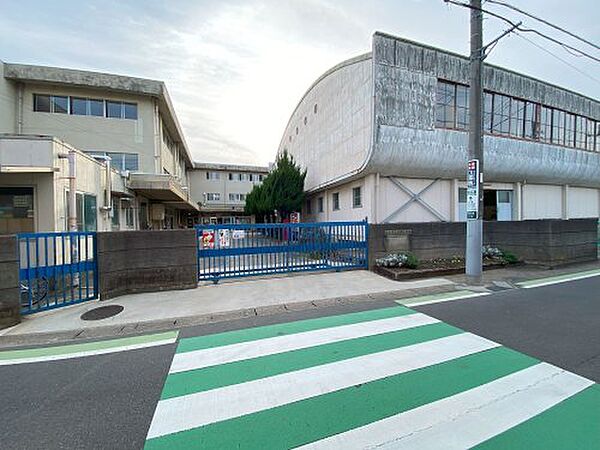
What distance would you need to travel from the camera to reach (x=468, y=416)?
2477mm

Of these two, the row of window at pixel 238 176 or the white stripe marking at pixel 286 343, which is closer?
the white stripe marking at pixel 286 343

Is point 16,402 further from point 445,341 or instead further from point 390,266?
point 390,266

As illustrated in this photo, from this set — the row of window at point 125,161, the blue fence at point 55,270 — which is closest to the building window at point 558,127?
the blue fence at point 55,270

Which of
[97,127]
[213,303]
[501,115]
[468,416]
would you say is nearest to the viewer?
[468,416]

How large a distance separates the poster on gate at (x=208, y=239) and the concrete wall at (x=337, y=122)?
7.10m

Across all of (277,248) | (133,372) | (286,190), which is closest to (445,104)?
(286,190)

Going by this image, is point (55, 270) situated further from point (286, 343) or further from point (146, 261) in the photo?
point (286, 343)

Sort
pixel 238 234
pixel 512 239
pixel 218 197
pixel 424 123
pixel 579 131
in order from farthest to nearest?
pixel 218 197 < pixel 579 131 < pixel 424 123 < pixel 512 239 < pixel 238 234

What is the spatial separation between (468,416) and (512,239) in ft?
35.0

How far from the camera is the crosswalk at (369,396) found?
2244 mm

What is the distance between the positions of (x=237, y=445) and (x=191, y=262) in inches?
227

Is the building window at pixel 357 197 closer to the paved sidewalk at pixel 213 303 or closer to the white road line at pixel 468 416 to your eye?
the paved sidewalk at pixel 213 303

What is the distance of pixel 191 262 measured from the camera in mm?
7422

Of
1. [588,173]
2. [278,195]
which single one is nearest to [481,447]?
[278,195]
